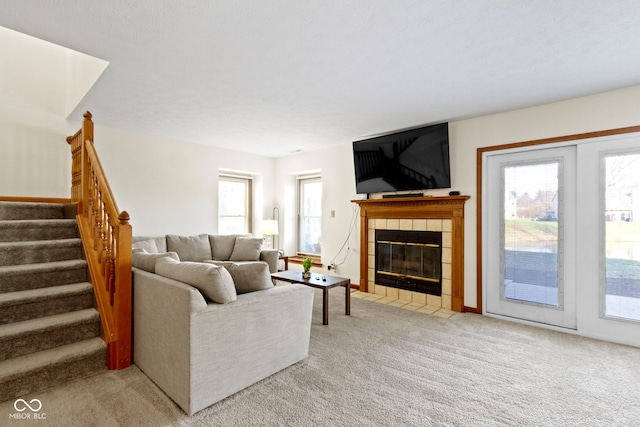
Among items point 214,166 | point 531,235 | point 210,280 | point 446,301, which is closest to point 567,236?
point 531,235

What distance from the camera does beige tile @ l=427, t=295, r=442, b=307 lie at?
418 cm

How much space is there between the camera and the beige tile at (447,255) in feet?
13.4

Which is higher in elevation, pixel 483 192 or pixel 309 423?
pixel 483 192

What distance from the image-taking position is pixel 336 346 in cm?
288

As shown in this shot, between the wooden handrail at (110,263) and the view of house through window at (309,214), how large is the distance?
3.92m

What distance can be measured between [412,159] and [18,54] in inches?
195

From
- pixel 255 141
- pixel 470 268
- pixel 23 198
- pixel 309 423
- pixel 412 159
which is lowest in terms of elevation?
pixel 309 423

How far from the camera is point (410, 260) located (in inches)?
178

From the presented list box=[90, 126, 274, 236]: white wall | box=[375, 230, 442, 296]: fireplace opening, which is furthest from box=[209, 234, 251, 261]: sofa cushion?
box=[375, 230, 442, 296]: fireplace opening

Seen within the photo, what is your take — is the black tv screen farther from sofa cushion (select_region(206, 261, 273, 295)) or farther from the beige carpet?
sofa cushion (select_region(206, 261, 273, 295))

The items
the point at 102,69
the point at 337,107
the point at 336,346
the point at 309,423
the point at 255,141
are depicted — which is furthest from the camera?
the point at 255,141

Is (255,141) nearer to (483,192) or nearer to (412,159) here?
(412,159)

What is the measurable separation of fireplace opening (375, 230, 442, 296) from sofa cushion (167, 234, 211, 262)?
2.65 metres

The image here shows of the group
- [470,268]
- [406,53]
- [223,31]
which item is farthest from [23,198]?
[470,268]
